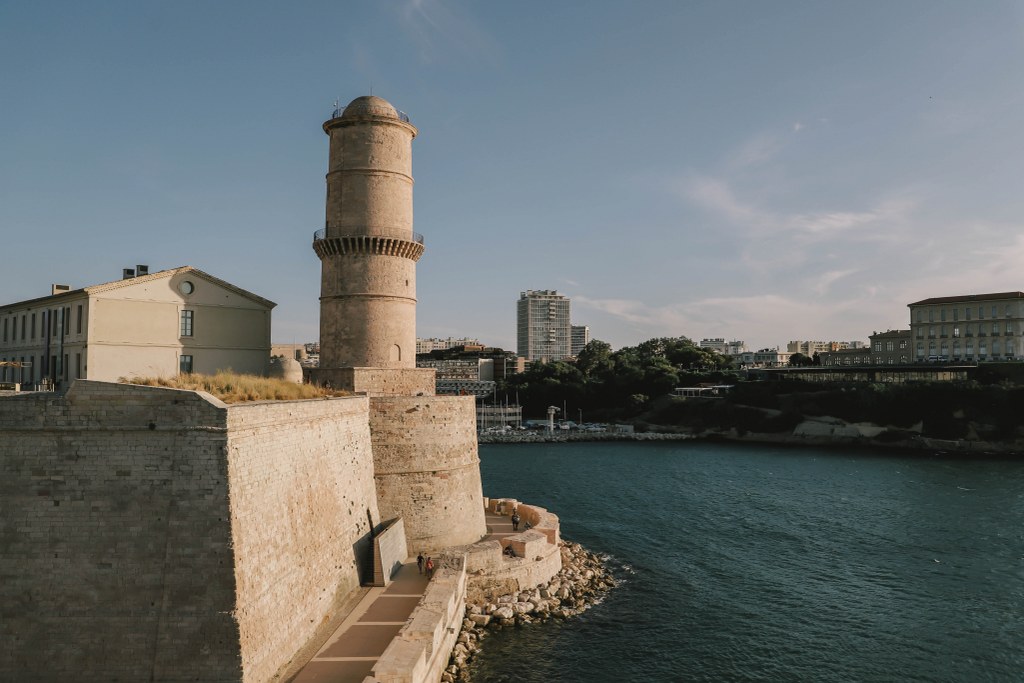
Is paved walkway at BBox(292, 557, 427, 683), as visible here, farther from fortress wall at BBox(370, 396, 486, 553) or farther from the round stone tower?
the round stone tower

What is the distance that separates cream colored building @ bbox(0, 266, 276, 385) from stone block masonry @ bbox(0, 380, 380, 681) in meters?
7.91

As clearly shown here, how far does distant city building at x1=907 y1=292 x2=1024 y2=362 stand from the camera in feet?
244

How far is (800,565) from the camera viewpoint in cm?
2575

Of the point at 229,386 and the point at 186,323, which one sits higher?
the point at 186,323

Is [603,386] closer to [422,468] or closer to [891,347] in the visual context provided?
[891,347]

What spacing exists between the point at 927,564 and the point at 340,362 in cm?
2389

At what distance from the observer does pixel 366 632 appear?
A: 1438cm

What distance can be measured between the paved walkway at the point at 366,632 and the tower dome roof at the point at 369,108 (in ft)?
49.0

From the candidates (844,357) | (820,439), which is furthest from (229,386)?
(844,357)

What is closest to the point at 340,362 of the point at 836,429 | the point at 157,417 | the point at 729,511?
the point at 157,417

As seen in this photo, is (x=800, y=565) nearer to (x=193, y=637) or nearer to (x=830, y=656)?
(x=830, y=656)

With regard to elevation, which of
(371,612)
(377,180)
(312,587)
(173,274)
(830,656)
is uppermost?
(377,180)

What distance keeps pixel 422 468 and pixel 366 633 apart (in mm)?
6524

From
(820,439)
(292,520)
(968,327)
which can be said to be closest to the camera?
(292,520)
